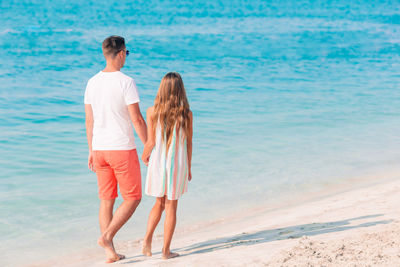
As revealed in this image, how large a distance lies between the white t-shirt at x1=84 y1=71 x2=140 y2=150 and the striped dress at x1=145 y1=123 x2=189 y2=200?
217 millimetres

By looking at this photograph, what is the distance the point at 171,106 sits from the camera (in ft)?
12.8

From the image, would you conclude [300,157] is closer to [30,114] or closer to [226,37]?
[30,114]

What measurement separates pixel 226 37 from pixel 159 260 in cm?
2990

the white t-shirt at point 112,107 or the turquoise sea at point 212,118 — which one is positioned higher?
the white t-shirt at point 112,107

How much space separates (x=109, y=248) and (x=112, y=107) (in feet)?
3.96

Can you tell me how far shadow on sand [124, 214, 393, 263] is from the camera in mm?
4602

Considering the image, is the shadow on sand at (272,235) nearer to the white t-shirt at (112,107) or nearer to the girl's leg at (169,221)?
the girl's leg at (169,221)

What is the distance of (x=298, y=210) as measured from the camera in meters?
6.05

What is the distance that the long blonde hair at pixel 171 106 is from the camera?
387 cm

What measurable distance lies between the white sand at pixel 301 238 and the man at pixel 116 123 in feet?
2.46

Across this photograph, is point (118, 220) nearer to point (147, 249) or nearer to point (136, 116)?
point (147, 249)

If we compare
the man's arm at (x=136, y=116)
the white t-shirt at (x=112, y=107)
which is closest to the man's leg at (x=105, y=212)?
the white t-shirt at (x=112, y=107)

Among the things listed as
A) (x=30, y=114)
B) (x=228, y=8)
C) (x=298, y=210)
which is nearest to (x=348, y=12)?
(x=228, y=8)

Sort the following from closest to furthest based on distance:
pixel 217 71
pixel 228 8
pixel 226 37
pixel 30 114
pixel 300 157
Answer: pixel 300 157
pixel 30 114
pixel 217 71
pixel 226 37
pixel 228 8
